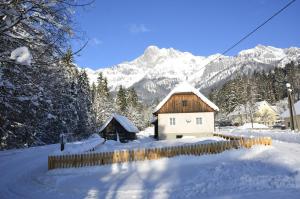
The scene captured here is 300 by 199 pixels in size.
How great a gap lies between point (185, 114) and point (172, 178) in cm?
2969

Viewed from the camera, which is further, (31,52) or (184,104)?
(184,104)

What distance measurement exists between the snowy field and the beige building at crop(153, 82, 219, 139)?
78.1 ft

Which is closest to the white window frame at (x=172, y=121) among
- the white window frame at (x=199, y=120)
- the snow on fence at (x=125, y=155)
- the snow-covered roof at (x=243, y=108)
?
the white window frame at (x=199, y=120)

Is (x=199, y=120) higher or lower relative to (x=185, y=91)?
lower

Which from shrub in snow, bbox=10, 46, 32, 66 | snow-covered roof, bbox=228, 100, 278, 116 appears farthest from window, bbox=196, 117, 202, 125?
snow-covered roof, bbox=228, 100, 278, 116

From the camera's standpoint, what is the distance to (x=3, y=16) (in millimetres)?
7938

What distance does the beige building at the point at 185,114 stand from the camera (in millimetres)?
45938

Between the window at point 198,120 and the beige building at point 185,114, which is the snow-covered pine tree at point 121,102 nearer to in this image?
the beige building at point 185,114

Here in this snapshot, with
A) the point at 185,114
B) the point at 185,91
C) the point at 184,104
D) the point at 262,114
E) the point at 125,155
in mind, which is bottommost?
the point at 125,155

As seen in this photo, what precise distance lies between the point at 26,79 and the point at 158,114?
125 ft

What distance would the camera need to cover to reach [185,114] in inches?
1822

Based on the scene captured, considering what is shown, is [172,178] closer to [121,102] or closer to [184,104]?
[184,104]

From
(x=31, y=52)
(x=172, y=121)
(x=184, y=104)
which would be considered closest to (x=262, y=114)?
→ (x=184, y=104)

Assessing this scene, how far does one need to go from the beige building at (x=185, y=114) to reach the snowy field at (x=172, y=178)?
23.8m
